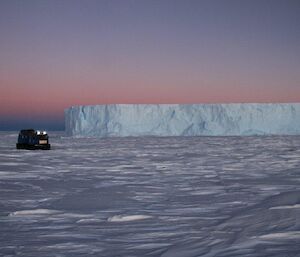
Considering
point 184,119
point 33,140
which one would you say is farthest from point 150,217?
point 184,119

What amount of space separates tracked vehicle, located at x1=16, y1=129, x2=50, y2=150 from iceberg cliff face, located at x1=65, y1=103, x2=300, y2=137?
20939mm

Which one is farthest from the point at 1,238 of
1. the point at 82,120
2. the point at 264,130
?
the point at 264,130

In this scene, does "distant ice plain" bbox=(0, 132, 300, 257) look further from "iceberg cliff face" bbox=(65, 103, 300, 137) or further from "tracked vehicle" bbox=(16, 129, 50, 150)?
"iceberg cliff face" bbox=(65, 103, 300, 137)

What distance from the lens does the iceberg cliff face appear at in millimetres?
44312

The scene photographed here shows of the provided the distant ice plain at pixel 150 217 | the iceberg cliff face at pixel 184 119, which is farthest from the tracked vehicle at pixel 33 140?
the iceberg cliff face at pixel 184 119

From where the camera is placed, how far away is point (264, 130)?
4591 centimetres

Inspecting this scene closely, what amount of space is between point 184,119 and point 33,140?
81.2 ft

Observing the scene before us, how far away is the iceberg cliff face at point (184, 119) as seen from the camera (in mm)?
44312

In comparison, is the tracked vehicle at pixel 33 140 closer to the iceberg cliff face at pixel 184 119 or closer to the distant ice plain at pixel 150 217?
the distant ice plain at pixel 150 217

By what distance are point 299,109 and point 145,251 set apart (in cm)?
4454

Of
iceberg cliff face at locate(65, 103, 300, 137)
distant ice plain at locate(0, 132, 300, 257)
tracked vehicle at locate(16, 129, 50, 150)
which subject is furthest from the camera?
iceberg cliff face at locate(65, 103, 300, 137)

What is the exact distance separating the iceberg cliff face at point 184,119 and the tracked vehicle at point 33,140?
20939 millimetres

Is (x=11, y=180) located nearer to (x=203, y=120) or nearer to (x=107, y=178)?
(x=107, y=178)

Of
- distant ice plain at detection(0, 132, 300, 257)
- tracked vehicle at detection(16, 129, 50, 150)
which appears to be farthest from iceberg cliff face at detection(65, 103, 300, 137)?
distant ice plain at detection(0, 132, 300, 257)
